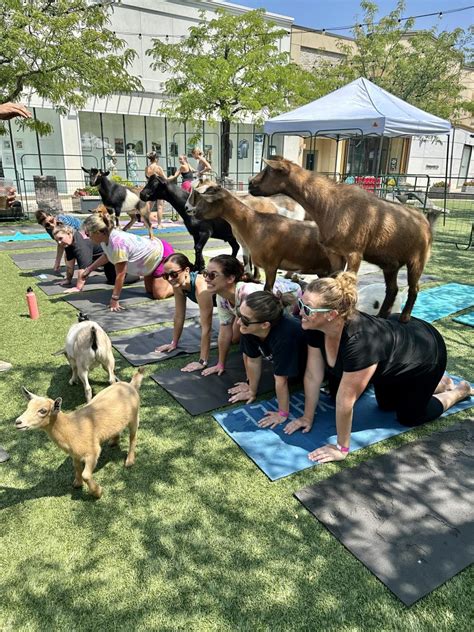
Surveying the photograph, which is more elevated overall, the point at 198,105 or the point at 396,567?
the point at 198,105

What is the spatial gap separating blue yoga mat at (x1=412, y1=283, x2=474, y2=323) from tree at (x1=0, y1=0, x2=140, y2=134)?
12.2 meters

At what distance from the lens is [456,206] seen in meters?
23.5

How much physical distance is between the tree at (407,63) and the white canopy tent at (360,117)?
18046 mm

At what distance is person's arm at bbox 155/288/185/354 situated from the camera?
4.90m

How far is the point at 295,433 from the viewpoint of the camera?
3.52 m

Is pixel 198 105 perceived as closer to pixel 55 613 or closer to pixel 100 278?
pixel 100 278

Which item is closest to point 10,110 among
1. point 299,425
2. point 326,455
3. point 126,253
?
point 126,253

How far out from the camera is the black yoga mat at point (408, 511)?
7.64 feet

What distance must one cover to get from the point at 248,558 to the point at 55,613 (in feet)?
3.28

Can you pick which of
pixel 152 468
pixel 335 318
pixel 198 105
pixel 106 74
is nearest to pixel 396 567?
pixel 335 318

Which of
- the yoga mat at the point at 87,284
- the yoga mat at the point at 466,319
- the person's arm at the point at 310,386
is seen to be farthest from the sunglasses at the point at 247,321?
the yoga mat at the point at 87,284

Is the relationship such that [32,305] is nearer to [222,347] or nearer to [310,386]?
[222,347]

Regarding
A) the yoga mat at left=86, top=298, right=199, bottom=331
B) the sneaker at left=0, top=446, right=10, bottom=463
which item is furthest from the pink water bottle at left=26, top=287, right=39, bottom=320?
the sneaker at left=0, top=446, right=10, bottom=463

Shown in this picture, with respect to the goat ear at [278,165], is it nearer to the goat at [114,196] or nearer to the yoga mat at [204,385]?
the yoga mat at [204,385]
